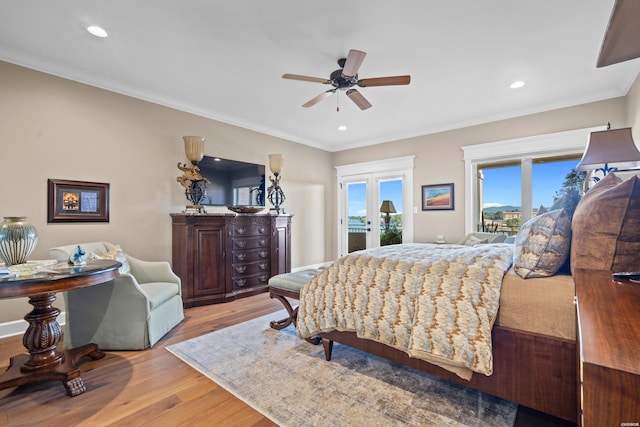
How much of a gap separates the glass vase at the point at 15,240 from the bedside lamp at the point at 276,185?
3143mm

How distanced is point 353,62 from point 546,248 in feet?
6.04

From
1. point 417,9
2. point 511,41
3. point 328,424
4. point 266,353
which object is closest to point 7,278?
point 266,353

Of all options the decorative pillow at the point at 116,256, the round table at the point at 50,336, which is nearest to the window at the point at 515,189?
the decorative pillow at the point at 116,256

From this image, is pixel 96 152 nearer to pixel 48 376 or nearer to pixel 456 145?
pixel 48 376

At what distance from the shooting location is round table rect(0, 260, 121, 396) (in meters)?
1.73

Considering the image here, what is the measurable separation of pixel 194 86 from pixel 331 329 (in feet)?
10.0

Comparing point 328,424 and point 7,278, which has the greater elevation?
point 7,278

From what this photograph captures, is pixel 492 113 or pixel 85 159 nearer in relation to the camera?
pixel 85 159

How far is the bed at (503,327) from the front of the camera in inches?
56.3

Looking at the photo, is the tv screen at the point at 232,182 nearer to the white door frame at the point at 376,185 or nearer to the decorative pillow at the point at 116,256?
the decorative pillow at the point at 116,256

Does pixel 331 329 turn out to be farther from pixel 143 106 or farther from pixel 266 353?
pixel 143 106

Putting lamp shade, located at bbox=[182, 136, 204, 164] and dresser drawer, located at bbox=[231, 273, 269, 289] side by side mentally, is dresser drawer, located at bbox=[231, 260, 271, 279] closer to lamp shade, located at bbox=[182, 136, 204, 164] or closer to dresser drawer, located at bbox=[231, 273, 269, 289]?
dresser drawer, located at bbox=[231, 273, 269, 289]

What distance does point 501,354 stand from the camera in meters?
1.57

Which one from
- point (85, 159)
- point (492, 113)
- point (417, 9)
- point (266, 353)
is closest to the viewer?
point (417, 9)
